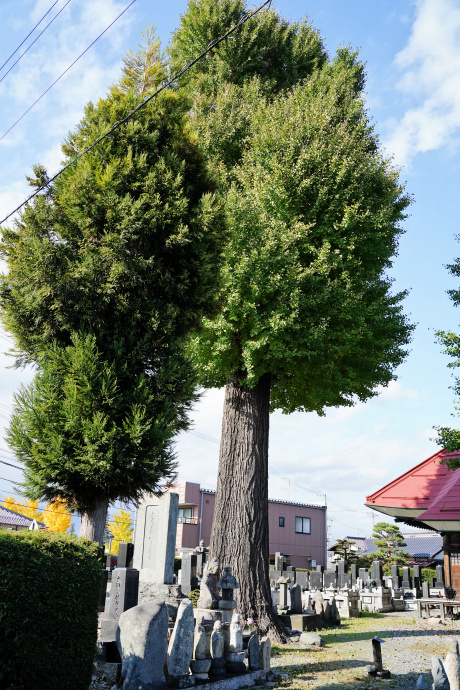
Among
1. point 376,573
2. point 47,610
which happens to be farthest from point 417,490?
point 47,610

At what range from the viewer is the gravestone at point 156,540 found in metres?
12.2

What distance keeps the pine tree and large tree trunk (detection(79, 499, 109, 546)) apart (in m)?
4.78

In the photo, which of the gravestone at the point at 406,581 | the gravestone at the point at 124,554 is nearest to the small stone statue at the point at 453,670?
the gravestone at the point at 124,554

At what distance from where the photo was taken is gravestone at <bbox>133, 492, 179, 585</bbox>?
12219 mm

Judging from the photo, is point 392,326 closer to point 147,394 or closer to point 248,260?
point 248,260

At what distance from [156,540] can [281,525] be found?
3370 centimetres

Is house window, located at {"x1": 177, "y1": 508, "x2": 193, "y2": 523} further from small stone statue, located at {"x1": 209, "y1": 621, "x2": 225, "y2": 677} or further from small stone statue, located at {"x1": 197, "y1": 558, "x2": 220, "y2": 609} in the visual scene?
small stone statue, located at {"x1": 209, "y1": 621, "x2": 225, "y2": 677}

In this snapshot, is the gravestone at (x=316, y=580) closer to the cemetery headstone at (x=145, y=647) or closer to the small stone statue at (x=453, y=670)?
the cemetery headstone at (x=145, y=647)

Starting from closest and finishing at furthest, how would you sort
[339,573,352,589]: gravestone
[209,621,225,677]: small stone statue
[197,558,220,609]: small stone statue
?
[209,621,225,677]: small stone statue
[197,558,220,609]: small stone statue
[339,573,352,589]: gravestone

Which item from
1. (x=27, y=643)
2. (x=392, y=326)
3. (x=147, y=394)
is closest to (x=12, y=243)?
(x=147, y=394)

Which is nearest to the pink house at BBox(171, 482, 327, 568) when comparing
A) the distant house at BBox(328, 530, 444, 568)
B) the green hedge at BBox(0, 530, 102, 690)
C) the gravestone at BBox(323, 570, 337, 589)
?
the distant house at BBox(328, 530, 444, 568)

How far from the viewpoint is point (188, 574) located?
1792 cm

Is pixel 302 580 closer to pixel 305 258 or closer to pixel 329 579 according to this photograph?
pixel 329 579

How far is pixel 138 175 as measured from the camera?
8961 mm
